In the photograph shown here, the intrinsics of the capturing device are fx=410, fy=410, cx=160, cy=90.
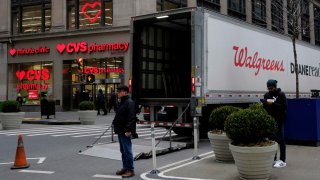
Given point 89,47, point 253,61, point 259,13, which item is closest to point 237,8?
point 259,13

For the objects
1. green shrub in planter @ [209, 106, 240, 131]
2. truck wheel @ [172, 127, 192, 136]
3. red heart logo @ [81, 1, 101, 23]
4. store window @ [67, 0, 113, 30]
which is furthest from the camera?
red heart logo @ [81, 1, 101, 23]

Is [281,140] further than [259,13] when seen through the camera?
No

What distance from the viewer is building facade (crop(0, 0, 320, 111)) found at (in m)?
32.2

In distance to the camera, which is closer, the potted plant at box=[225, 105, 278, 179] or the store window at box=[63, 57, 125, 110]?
the potted plant at box=[225, 105, 278, 179]

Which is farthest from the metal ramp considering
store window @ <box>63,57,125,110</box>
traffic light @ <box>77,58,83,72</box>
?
traffic light @ <box>77,58,83,72</box>

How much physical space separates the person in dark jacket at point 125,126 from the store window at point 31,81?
2822 centimetres

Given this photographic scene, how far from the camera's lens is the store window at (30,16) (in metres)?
35.8

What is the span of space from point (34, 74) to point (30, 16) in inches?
206

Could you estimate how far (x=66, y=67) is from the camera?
114 ft

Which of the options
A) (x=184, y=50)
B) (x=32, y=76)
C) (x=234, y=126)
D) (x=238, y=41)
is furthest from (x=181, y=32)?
(x=32, y=76)

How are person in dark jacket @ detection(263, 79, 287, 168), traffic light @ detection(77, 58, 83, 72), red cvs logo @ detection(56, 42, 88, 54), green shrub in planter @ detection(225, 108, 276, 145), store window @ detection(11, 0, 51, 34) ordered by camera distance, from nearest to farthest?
green shrub in planter @ detection(225, 108, 276, 145) → person in dark jacket @ detection(263, 79, 287, 168) → red cvs logo @ detection(56, 42, 88, 54) → traffic light @ detection(77, 58, 83, 72) → store window @ detection(11, 0, 51, 34)

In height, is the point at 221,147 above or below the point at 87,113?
below

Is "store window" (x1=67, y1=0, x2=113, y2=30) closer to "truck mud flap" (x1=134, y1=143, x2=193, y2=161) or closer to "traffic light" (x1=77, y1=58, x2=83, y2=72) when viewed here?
"traffic light" (x1=77, y1=58, x2=83, y2=72)

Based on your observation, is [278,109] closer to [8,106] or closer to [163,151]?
[163,151]
